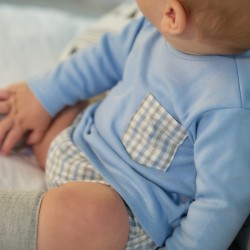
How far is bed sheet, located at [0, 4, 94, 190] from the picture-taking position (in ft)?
2.72

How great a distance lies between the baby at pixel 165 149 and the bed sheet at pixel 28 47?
83 mm

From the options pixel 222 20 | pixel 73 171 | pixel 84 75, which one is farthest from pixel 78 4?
pixel 222 20

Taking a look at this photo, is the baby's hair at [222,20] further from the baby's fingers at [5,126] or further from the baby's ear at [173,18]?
the baby's fingers at [5,126]

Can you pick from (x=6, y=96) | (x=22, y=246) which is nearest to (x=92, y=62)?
(x=6, y=96)

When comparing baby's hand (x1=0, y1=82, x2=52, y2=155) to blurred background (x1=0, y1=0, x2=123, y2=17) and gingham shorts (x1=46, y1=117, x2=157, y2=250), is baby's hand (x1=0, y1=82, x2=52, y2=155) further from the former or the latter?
blurred background (x1=0, y1=0, x2=123, y2=17)

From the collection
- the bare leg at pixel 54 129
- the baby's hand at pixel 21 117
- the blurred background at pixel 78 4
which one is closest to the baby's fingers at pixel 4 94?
the baby's hand at pixel 21 117

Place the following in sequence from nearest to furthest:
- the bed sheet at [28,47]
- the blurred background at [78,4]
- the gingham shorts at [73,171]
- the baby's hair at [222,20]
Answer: the baby's hair at [222,20] < the gingham shorts at [73,171] < the bed sheet at [28,47] < the blurred background at [78,4]

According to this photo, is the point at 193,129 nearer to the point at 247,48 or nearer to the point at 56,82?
the point at 247,48

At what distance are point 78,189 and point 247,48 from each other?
0.33 m

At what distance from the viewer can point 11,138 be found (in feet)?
2.80

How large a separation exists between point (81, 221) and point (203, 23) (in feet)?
1.08

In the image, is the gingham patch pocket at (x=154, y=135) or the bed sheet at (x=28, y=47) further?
the bed sheet at (x=28, y=47)

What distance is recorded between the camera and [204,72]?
65cm

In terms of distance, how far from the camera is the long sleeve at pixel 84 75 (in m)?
0.87
